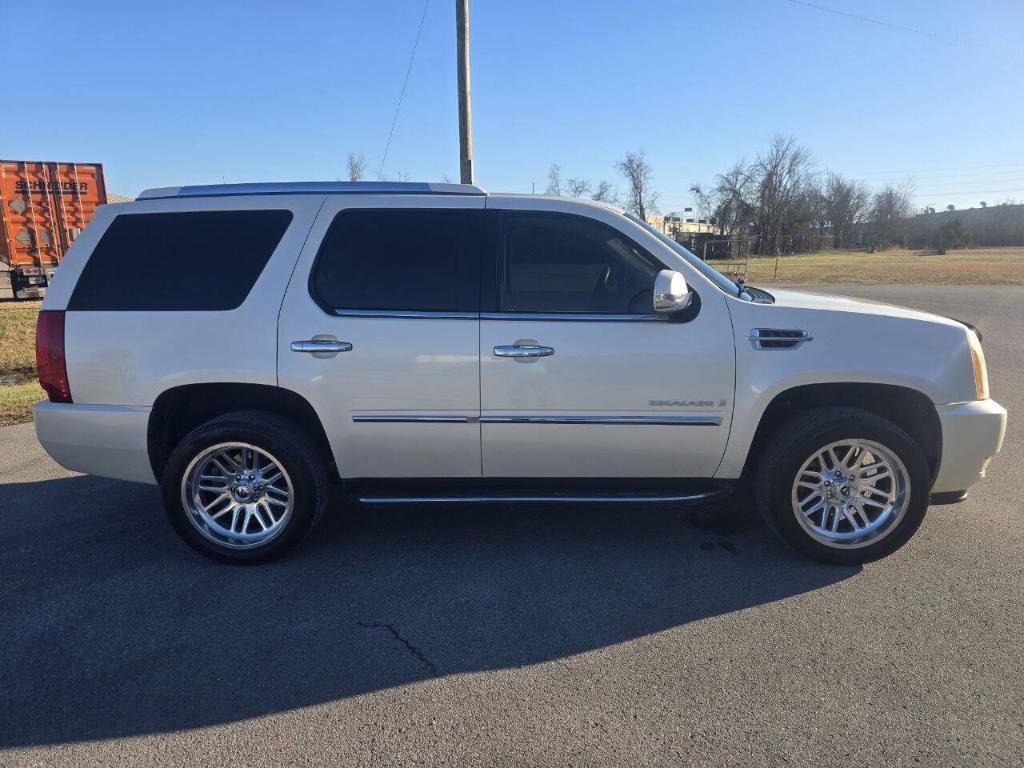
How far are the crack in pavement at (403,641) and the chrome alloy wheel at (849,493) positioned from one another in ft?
7.01

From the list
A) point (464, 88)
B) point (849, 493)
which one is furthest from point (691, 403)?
point (464, 88)

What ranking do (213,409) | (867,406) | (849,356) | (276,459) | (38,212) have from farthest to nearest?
(38,212) → (213,409) → (867,406) → (276,459) → (849,356)

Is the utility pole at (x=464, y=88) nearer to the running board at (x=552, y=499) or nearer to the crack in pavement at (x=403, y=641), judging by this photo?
the running board at (x=552, y=499)

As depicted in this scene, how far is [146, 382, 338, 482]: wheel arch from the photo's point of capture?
12.1 feet

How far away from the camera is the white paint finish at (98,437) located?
366 cm

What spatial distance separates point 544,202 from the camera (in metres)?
3.76

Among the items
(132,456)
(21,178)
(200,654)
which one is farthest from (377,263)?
(21,178)

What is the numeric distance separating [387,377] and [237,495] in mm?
1155

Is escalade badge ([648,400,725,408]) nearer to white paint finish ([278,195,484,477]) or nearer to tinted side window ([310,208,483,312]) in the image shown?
white paint finish ([278,195,484,477])

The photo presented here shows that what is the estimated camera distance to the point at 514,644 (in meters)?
2.98

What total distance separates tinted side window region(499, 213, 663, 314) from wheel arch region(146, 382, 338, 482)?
1.29 m

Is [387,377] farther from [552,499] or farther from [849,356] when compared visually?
[849,356]

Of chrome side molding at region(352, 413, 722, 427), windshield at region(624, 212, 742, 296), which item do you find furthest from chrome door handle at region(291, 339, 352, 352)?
windshield at region(624, 212, 742, 296)

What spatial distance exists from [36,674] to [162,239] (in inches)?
88.5
